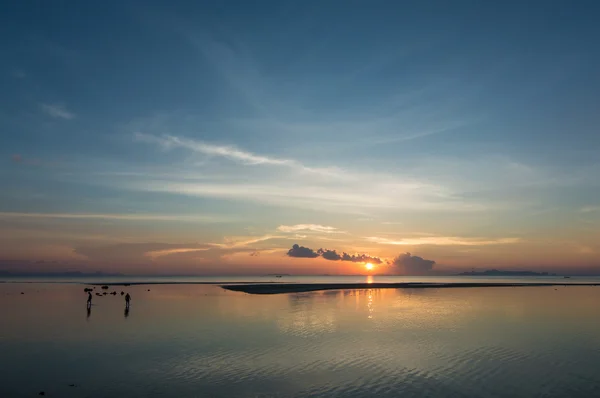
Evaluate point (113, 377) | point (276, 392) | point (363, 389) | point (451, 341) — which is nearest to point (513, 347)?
point (451, 341)

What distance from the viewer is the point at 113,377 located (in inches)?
971

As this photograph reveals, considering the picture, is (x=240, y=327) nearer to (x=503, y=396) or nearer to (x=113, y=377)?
(x=113, y=377)

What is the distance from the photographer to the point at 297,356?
1199 inches

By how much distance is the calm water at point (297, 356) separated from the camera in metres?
22.8

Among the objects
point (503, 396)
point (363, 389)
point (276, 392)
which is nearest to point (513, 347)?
point (503, 396)

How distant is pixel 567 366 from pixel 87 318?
49081mm

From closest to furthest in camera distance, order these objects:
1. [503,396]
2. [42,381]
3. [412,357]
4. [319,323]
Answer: [503,396], [42,381], [412,357], [319,323]

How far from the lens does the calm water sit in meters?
22.8

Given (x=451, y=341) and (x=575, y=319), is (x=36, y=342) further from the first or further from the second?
(x=575, y=319)

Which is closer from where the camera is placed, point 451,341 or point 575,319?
point 451,341

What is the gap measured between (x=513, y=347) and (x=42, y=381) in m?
33.6

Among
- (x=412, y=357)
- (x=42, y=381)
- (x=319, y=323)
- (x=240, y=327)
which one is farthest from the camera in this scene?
(x=319, y=323)

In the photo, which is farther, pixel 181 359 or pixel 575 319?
pixel 575 319

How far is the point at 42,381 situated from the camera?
2369cm
